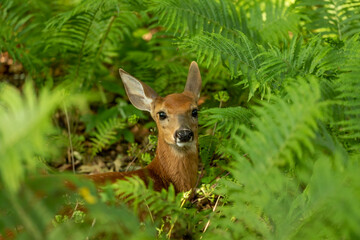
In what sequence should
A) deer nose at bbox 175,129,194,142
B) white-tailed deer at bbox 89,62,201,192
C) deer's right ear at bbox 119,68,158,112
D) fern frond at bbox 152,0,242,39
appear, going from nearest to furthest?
1. deer nose at bbox 175,129,194,142
2. white-tailed deer at bbox 89,62,201,192
3. fern frond at bbox 152,0,242,39
4. deer's right ear at bbox 119,68,158,112

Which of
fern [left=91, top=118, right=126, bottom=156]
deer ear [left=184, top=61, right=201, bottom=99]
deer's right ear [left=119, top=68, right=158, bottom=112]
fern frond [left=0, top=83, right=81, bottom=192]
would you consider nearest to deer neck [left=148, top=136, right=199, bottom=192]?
deer's right ear [left=119, top=68, right=158, bottom=112]

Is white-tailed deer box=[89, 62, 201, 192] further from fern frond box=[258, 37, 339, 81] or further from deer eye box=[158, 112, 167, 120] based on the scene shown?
fern frond box=[258, 37, 339, 81]

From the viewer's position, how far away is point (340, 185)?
5.25ft

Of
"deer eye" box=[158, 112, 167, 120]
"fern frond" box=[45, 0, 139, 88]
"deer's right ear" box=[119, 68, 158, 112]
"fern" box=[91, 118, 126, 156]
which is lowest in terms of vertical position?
"fern" box=[91, 118, 126, 156]

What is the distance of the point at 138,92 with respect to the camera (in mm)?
4320

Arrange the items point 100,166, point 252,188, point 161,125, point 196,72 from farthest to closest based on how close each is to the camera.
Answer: point 100,166
point 196,72
point 161,125
point 252,188

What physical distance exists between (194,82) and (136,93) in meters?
0.58

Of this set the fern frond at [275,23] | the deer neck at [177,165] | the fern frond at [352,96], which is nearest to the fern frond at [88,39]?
the fern frond at [275,23]

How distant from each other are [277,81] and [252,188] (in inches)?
60.7

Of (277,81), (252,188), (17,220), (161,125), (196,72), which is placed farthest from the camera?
(196,72)

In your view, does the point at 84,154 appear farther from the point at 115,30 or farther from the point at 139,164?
the point at 115,30

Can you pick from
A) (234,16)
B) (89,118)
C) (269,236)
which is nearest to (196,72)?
(234,16)

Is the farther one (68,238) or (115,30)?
(115,30)

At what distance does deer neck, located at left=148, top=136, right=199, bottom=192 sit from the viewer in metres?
3.94
